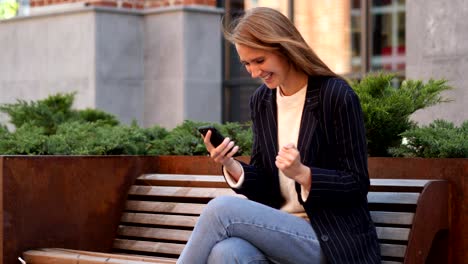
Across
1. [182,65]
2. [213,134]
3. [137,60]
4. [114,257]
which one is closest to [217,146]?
[213,134]

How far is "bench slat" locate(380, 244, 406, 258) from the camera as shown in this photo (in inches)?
187

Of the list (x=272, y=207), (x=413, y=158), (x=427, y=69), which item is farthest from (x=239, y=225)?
(x=427, y=69)

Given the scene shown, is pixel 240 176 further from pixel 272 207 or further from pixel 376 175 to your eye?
pixel 376 175

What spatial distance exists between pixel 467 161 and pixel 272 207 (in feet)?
2.90

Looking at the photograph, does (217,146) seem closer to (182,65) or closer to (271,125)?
(271,125)

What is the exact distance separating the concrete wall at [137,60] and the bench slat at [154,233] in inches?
233

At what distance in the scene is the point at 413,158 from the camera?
16.7 ft

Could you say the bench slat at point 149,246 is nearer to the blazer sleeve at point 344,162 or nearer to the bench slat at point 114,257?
the bench slat at point 114,257

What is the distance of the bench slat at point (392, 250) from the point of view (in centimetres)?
474

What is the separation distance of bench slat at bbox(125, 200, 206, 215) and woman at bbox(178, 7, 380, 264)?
108cm

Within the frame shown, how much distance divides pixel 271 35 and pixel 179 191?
5.49 feet

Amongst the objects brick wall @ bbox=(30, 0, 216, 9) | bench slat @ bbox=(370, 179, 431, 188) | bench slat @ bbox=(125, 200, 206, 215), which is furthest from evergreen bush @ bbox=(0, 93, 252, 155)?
brick wall @ bbox=(30, 0, 216, 9)

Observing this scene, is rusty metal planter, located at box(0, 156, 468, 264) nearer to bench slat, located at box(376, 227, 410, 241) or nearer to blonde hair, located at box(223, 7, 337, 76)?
bench slat, located at box(376, 227, 410, 241)

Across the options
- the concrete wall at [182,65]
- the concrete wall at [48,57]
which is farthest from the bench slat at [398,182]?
the concrete wall at [48,57]
